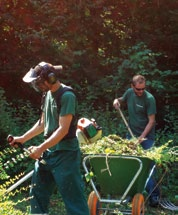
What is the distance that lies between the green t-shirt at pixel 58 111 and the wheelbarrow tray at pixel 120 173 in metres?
1.21

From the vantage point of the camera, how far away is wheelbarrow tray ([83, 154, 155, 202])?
681cm

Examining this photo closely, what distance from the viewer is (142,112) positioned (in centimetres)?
866

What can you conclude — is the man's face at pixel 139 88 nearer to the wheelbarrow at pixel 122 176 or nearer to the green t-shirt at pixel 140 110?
the green t-shirt at pixel 140 110

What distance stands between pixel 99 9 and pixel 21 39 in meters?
1.67

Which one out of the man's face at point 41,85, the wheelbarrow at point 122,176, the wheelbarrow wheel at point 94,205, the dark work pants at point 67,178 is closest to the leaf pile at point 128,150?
the wheelbarrow at point 122,176

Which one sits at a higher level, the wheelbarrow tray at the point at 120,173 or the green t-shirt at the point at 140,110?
the green t-shirt at the point at 140,110

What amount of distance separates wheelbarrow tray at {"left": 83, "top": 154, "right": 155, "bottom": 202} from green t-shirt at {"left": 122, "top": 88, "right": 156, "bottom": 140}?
5.14ft

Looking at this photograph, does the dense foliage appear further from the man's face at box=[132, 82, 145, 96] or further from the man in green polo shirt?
the man's face at box=[132, 82, 145, 96]

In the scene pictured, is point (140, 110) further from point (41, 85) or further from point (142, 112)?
point (41, 85)

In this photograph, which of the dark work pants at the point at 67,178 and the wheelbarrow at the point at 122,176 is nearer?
the dark work pants at the point at 67,178

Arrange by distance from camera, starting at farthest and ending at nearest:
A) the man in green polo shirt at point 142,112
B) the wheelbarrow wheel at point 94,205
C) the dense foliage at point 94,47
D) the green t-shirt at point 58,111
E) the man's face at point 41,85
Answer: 1. the dense foliage at point 94,47
2. the man in green polo shirt at point 142,112
3. the wheelbarrow wheel at point 94,205
4. the man's face at point 41,85
5. the green t-shirt at point 58,111

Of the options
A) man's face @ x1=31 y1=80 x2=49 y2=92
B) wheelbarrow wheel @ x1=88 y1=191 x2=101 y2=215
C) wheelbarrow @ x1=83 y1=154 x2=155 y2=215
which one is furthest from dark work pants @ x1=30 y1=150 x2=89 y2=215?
wheelbarrow wheel @ x1=88 y1=191 x2=101 y2=215

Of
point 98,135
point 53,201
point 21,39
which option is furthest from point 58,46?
point 98,135

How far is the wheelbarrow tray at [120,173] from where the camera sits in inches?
268
